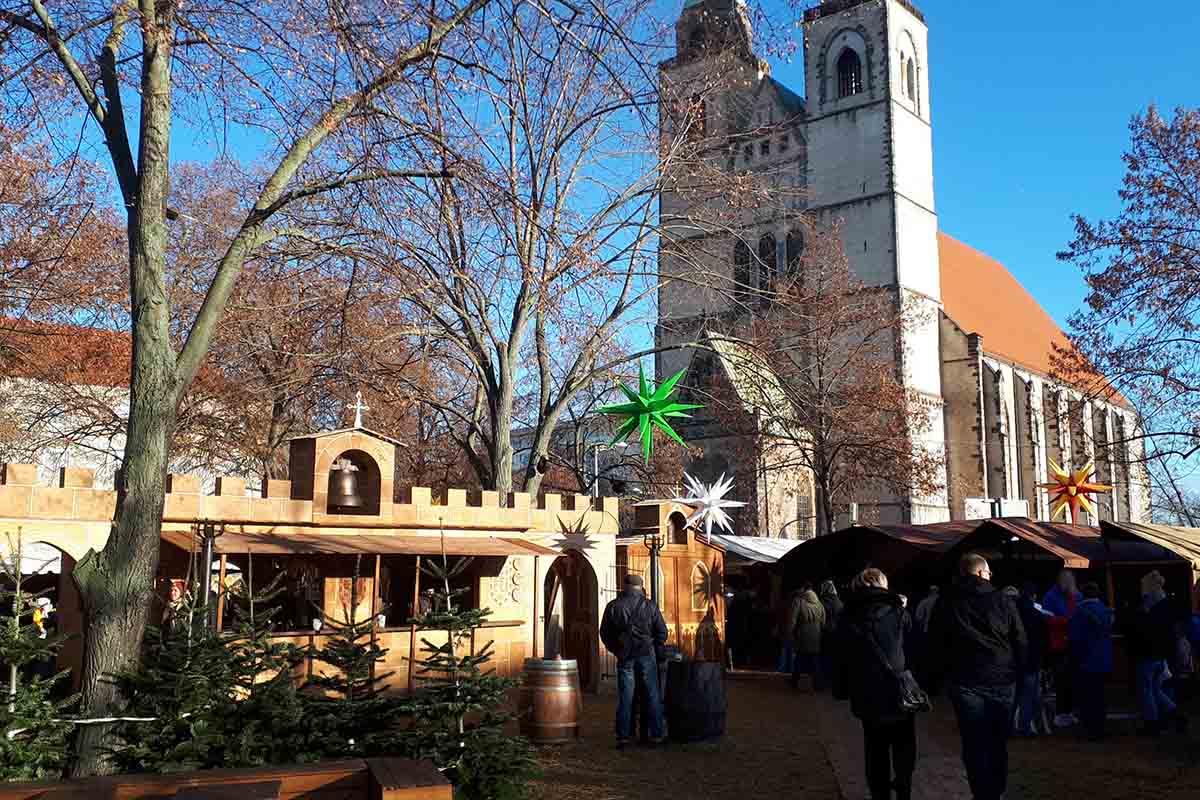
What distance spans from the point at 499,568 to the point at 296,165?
6.94 metres

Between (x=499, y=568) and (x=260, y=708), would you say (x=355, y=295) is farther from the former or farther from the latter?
(x=260, y=708)

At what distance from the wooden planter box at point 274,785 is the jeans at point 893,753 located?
3127mm

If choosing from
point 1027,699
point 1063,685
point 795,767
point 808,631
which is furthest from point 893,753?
point 808,631

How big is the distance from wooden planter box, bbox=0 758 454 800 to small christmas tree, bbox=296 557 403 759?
2.03m

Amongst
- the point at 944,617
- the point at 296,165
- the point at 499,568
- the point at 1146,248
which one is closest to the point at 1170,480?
the point at 1146,248

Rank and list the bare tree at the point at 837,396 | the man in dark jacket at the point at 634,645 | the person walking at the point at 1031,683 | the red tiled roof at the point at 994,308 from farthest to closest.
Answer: the red tiled roof at the point at 994,308 → the bare tree at the point at 837,396 → the man in dark jacket at the point at 634,645 → the person walking at the point at 1031,683

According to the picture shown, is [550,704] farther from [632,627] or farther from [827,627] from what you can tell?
[827,627]

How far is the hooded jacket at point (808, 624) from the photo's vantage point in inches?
629

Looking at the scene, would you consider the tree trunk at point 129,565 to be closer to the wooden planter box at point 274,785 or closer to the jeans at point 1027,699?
the wooden planter box at point 274,785

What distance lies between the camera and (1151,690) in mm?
10602

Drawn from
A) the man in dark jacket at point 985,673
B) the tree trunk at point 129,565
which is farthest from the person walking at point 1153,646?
the tree trunk at point 129,565

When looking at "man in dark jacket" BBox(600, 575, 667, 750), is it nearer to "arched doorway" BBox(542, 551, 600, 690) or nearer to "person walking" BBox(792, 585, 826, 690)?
"arched doorway" BBox(542, 551, 600, 690)

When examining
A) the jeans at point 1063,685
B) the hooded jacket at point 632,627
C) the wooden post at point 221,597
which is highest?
the wooden post at point 221,597

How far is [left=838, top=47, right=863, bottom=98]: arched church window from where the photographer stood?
148ft
